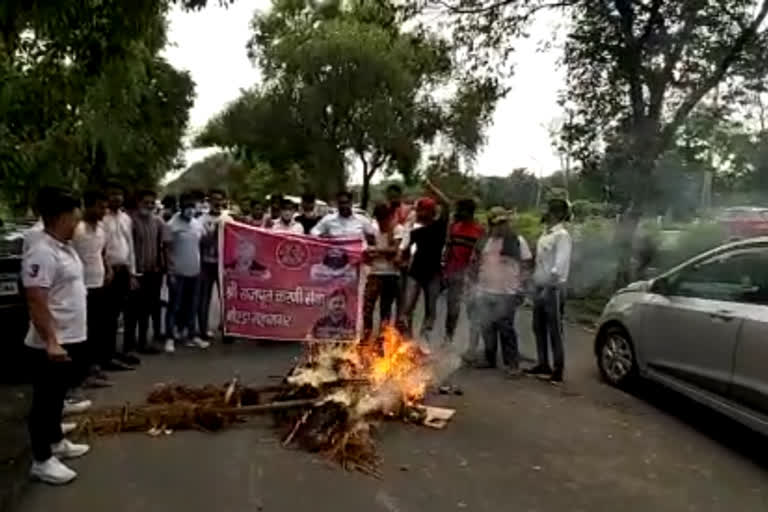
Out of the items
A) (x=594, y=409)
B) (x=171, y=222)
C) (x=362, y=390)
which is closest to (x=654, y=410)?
(x=594, y=409)

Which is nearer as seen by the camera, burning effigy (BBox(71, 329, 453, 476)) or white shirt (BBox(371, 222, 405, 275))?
burning effigy (BBox(71, 329, 453, 476))

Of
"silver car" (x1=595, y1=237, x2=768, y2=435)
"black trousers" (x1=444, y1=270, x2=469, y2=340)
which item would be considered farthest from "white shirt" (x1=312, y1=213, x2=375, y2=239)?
"silver car" (x1=595, y1=237, x2=768, y2=435)

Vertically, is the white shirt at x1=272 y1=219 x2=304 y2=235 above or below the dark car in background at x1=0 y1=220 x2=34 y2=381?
above

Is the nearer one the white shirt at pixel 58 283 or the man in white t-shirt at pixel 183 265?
the white shirt at pixel 58 283

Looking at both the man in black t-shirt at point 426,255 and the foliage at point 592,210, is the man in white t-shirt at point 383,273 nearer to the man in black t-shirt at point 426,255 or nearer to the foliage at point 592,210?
the man in black t-shirt at point 426,255

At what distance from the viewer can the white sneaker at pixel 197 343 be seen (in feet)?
29.7

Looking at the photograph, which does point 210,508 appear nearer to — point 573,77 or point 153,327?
point 153,327

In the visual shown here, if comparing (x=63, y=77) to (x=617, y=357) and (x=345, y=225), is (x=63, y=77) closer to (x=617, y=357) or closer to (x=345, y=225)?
(x=345, y=225)

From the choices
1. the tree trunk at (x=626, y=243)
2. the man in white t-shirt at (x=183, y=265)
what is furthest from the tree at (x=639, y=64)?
the man in white t-shirt at (x=183, y=265)

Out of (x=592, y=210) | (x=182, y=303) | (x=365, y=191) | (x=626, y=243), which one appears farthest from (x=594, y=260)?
(x=365, y=191)

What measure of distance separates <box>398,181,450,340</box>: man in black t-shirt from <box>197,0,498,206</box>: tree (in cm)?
1768

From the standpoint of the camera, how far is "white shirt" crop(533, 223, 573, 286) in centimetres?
775

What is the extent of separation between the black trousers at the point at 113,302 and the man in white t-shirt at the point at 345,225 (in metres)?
2.25

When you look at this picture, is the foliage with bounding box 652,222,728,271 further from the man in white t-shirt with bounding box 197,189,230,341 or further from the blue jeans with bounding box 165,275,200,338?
the blue jeans with bounding box 165,275,200,338
